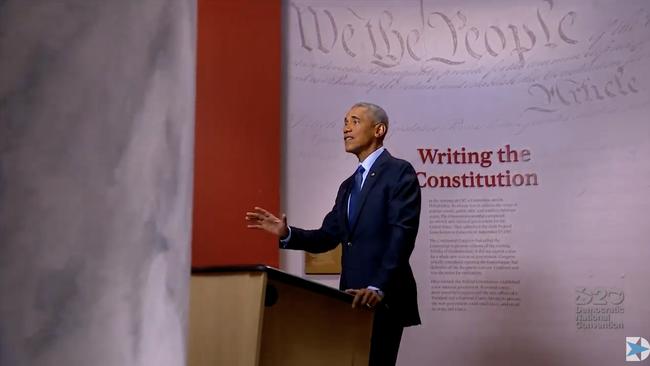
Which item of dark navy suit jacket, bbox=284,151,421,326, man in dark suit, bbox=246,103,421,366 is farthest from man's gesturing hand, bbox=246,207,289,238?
dark navy suit jacket, bbox=284,151,421,326

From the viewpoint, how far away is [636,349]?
3307mm

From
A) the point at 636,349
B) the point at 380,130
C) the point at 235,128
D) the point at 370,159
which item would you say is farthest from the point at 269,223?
the point at 636,349

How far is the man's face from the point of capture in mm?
3062

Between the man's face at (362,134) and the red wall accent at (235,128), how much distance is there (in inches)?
30.7

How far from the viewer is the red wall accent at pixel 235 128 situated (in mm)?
3631

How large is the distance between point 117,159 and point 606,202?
335cm

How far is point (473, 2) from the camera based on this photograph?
12.7 feet

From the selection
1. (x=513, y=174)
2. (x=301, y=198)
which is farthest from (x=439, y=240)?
(x=301, y=198)

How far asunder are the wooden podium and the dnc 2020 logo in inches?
80.5

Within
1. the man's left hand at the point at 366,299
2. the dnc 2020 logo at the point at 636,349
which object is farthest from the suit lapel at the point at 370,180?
the dnc 2020 logo at the point at 636,349

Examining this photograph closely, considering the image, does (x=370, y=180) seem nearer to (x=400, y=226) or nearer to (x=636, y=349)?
(x=400, y=226)

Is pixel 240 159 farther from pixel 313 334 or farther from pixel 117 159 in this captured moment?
pixel 117 159

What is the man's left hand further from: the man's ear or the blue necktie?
the man's ear

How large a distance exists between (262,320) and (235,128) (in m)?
2.30
